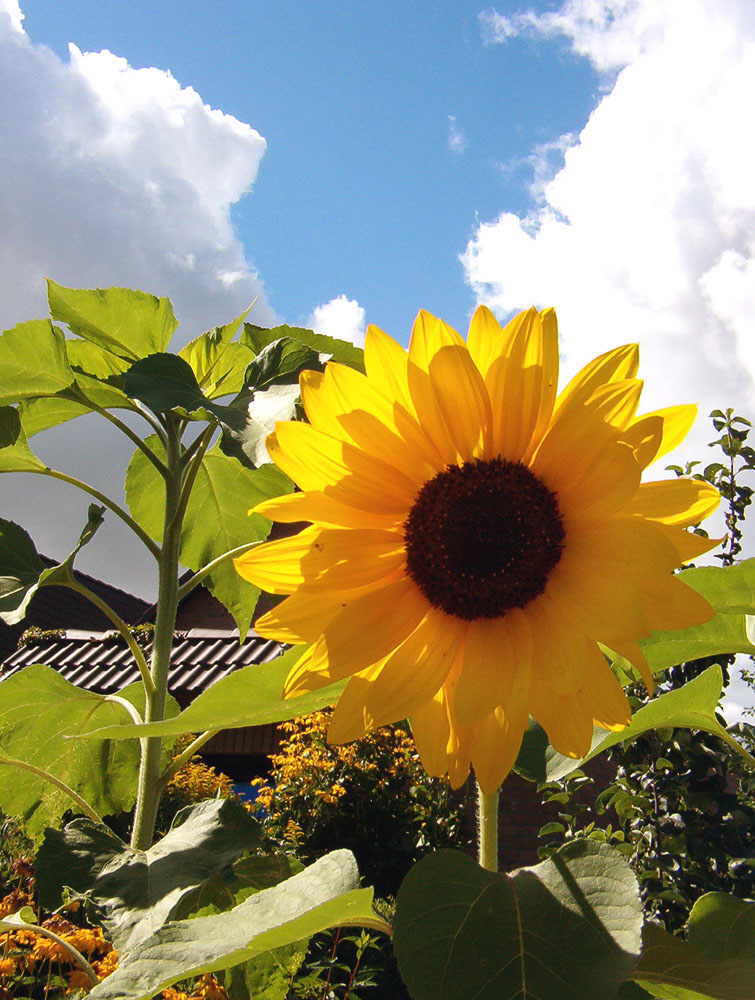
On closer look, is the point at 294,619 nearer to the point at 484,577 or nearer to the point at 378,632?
the point at 378,632

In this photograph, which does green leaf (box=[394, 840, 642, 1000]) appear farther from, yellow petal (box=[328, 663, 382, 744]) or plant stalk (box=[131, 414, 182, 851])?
plant stalk (box=[131, 414, 182, 851])

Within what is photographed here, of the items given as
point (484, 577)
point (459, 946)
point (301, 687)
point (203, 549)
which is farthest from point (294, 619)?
point (203, 549)

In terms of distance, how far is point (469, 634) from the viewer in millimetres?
831

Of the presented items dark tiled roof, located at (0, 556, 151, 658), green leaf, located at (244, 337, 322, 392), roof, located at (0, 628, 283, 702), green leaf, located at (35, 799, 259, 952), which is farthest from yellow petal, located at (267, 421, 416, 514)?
dark tiled roof, located at (0, 556, 151, 658)

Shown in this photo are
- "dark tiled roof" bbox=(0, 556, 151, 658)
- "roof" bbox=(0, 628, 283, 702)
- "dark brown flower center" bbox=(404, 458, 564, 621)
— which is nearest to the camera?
"dark brown flower center" bbox=(404, 458, 564, 621)

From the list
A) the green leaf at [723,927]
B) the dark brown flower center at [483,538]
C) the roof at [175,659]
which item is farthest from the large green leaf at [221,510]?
the roof at [175,659]

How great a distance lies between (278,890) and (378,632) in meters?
0.24

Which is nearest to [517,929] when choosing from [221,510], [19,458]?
[221,510]

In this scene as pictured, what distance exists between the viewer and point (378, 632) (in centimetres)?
81

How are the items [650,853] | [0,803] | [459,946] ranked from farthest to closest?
[650,853], [0,803], [459,946]

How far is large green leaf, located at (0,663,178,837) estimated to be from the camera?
4.50 ft

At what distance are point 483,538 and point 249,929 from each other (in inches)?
15.9

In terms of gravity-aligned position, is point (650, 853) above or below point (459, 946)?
above

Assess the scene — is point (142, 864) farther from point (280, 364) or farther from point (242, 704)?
point (280, 364)
